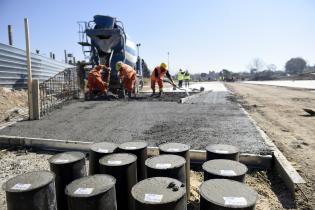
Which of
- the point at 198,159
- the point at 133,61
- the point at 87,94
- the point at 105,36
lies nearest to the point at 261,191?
the point at 198,159

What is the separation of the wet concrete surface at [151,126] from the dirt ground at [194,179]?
0.64m

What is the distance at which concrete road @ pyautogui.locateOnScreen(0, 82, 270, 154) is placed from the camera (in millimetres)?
5208

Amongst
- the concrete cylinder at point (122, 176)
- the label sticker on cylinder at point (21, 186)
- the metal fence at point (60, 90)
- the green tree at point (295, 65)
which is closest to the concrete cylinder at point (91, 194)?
the concrete cylinder at point (122, 176)

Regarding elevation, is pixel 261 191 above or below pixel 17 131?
below

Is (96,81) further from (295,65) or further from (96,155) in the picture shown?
(295,65)

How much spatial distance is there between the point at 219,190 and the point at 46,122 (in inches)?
227

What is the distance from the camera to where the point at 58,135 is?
18.4 feet

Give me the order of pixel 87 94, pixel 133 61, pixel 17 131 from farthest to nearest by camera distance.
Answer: pixel 133 61, pixel 87 94, pixel 17 131

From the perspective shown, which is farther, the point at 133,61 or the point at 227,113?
the point at 133,61

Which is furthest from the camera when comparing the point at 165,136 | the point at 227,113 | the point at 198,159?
the point at 227,113

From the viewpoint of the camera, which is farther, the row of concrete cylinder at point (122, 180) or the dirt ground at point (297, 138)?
the dirt ground at point (297, 138)

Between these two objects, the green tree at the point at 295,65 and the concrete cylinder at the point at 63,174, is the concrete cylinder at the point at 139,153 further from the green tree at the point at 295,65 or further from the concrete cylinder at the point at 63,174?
the green tree at the point at 295,65

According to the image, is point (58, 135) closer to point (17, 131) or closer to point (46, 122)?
point (17, 131)

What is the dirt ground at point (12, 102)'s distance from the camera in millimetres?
8820
